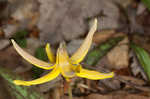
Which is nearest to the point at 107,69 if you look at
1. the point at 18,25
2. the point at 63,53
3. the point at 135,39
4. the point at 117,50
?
the point at 117,50

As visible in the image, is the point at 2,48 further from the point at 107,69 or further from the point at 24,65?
the point at 107,69

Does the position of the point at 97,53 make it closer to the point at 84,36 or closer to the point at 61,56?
the point at 84,36

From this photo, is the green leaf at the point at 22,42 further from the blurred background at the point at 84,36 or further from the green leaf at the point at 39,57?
the green leaf at the point at 39,57

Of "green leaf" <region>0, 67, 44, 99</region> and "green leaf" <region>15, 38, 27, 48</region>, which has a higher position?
"green leaf" <region>15, 38, 27, 48</region>

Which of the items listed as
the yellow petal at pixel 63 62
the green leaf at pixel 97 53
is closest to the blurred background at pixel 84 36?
the green leaf at pixel 97 53

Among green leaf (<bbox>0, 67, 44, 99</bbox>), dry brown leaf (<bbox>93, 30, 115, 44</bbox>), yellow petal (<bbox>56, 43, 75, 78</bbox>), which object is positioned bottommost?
green leaf (<bbox>0, 67, 44, 99</bbox>)

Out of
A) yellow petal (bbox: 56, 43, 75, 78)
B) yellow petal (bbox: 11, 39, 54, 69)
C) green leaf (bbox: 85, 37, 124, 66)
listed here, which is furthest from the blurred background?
yellow petal (bbox: 56, 43, 75, 78)

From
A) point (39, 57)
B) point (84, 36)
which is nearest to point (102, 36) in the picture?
point (84, 36)

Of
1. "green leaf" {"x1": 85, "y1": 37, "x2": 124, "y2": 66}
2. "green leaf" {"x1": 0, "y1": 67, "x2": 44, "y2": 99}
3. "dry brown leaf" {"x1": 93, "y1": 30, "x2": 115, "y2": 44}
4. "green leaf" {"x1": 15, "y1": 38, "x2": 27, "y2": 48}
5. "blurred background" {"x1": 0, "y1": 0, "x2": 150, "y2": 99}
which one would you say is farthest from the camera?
"dry brown leaf" {"x1": 93, "y1": 30, "x2": 115, "y2": 44}

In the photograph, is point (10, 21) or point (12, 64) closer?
point (12, 64)

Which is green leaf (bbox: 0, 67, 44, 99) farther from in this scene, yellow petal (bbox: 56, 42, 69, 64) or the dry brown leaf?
the dry brown leaf
